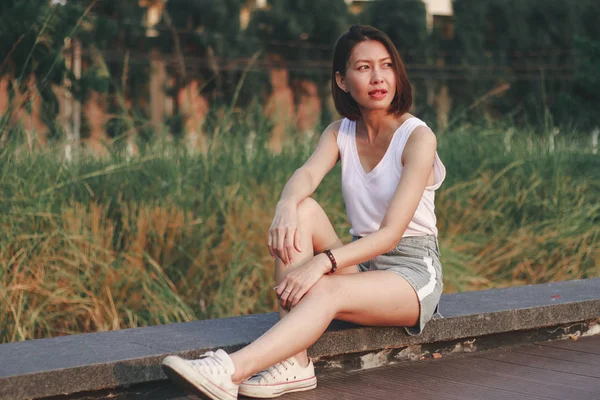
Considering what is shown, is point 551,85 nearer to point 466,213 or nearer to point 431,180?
point 466,213

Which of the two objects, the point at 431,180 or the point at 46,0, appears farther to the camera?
the point at 46,0

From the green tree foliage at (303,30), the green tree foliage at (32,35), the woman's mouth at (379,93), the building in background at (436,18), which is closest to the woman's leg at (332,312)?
the woman's mouth at (379,93)

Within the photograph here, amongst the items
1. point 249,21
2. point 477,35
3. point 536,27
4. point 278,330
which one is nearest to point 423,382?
point 278,330

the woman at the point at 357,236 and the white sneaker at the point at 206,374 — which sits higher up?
the woman at the point at 357,236

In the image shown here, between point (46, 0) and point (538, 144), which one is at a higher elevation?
point (46, 0)

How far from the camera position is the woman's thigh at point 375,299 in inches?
103

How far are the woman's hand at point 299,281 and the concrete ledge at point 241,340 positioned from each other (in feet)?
0.80

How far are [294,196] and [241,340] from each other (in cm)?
46

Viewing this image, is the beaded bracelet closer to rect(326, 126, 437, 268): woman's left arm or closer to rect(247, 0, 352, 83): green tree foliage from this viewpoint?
rect(326, 126, 437, 268): woman's left arm

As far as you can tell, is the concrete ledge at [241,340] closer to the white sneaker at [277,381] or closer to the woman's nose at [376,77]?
the white sneaker at [277,381]

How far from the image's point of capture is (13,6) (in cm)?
491

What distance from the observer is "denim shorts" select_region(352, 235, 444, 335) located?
281cm

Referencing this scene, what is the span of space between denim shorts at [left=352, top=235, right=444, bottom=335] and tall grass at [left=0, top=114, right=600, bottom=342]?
1.22 meters

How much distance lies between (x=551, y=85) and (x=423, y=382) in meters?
12.6
